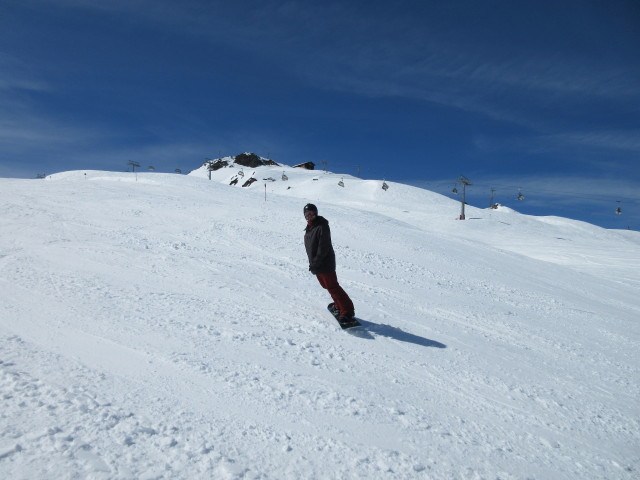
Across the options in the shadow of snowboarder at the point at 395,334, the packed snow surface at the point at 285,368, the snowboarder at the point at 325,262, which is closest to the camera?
the packed snow surface at the point at 285,368

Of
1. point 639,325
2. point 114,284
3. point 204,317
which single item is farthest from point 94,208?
point 639,325

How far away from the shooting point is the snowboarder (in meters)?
5.47

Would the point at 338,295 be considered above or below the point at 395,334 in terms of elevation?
above

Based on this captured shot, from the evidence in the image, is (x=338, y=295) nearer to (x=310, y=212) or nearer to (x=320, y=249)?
(x=320, y=249)

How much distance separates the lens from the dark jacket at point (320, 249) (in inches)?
216

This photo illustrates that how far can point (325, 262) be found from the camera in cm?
552

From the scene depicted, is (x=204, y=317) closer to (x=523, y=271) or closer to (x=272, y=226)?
(x=272, y=226)

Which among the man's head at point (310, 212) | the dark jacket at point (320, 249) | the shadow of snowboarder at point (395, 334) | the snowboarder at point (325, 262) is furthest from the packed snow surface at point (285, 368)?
the man's head at point (310, 212)

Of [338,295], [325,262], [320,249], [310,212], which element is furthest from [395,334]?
[310,212]

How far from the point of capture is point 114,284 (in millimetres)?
6312

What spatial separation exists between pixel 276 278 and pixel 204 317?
2.58 meters

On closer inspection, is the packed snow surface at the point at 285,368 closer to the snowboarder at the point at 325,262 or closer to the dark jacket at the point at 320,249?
the snowboarder at the point at 325,262

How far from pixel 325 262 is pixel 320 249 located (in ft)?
0.68

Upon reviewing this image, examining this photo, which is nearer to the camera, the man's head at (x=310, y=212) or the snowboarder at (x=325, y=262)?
the snowboarder at (x=325, y=262)
